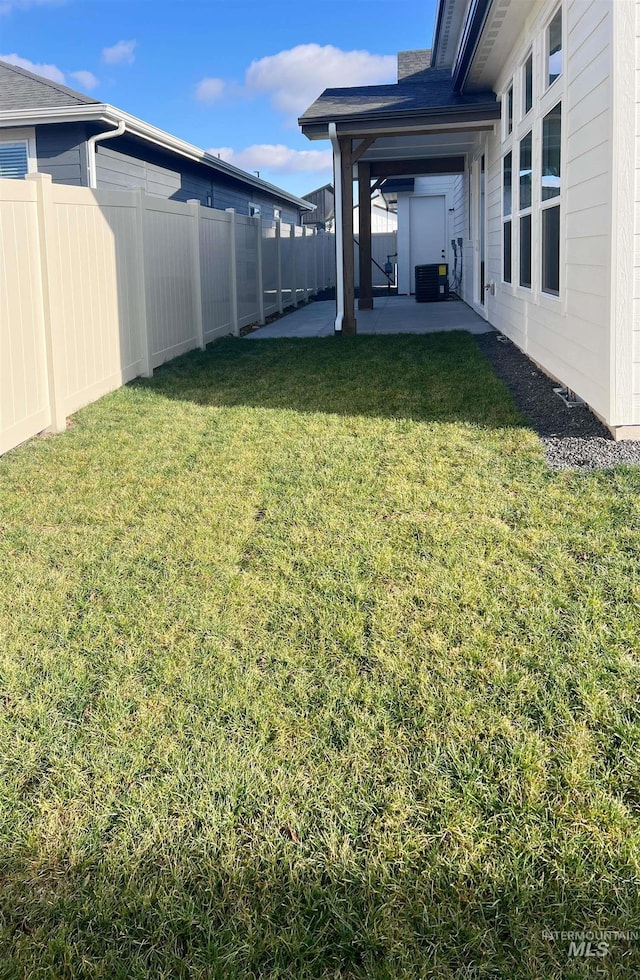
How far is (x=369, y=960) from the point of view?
1.74 metres

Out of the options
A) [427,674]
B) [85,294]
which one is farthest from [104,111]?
[427,674]

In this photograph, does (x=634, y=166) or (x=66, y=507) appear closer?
(x=66, y=507)

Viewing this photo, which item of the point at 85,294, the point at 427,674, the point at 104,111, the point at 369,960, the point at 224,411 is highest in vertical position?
the point at 104,111

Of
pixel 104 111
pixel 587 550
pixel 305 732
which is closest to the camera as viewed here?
pixel 305 732

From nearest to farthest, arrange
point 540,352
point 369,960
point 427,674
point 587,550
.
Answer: point 369,960
point 427,674
point 587,550
point 540,352

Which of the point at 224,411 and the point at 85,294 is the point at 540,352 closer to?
the point at 224,411

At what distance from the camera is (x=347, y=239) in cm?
1198

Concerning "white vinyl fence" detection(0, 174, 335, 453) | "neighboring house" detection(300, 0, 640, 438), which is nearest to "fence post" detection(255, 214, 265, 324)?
"white vinyl fence" detection(0, 174, 335, 453)

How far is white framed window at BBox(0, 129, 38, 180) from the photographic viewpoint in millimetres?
12195

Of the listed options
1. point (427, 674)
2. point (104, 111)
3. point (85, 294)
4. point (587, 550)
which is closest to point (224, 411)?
point (85, 294)

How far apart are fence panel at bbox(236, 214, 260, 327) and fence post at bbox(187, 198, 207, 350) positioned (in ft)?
8.01

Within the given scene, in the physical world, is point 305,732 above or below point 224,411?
below

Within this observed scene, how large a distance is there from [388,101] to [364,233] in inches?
209

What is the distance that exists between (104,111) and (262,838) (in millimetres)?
11426
